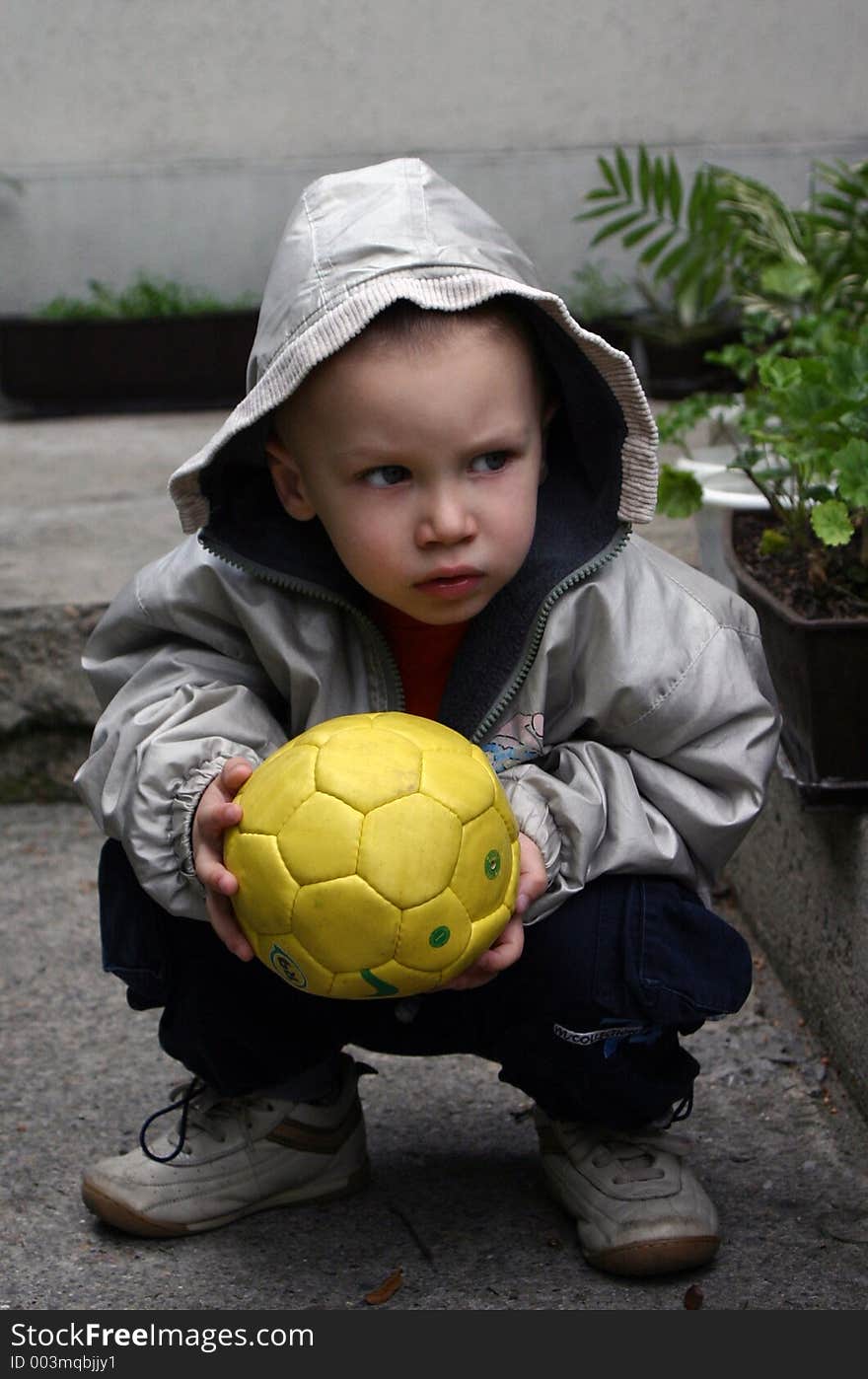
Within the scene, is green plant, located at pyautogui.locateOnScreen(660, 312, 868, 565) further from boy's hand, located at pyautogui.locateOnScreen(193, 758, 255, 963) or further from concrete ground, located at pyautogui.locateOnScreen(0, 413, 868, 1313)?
boy's hand, located at pyautogui.locateOnScreen(193, 758, 255, 963)

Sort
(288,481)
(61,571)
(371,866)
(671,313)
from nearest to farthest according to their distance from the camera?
(371,866)
(288,481)
(61,571)
(671,313)

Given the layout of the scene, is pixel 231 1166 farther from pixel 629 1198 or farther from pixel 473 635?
pixel 473 635

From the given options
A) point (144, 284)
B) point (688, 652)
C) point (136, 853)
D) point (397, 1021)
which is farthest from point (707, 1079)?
point (144, 284)

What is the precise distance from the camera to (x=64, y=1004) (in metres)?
2.90

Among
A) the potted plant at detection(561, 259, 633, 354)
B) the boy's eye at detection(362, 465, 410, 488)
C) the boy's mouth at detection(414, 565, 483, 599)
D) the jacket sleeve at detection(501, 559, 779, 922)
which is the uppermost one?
the boy's eye at detection(362, 465, 410, 488)

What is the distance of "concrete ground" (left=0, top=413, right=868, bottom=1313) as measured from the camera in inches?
80.4

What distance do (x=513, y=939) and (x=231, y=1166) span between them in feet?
1.96

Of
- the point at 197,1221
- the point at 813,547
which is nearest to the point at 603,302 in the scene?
the point at 813,547

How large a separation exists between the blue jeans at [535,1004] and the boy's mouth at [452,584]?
1.33 ft

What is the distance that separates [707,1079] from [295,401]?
128 cm

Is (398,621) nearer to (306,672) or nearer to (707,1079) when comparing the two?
(306,672)

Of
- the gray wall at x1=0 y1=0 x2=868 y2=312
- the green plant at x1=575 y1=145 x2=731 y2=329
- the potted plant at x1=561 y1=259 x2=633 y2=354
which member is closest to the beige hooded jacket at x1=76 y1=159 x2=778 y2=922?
the green plant at x1=575 y1=145 x2=731 y2=329

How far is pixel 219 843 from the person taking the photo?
6.40ft

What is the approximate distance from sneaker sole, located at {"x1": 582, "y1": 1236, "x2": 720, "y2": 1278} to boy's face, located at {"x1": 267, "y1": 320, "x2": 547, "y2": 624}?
817 millimetres
